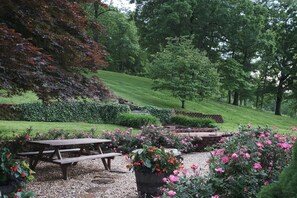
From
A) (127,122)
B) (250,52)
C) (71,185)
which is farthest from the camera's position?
(250,52)

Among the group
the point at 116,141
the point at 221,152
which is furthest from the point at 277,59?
the point at 221,152

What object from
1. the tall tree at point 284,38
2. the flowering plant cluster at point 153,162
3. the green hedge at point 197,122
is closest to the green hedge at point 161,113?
the green hedge at point 197,122

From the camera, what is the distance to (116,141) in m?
9.52

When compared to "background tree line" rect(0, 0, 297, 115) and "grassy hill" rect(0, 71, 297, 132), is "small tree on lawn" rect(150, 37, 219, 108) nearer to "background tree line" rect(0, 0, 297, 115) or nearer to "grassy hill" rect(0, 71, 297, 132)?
"background tree line" rect(0, 0, 297, 115)

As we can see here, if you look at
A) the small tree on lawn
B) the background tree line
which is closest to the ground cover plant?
the background tree line

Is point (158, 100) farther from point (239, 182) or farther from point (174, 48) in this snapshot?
point (239, 182)

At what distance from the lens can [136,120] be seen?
14609mm

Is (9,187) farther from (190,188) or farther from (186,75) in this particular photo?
(186,75)

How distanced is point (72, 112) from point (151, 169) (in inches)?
431

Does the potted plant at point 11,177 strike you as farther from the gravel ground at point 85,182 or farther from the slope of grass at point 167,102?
the slope of grass at point 167,102

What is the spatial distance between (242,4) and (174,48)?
9.20 meters

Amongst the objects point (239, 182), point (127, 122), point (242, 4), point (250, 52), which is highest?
point (242, 4)

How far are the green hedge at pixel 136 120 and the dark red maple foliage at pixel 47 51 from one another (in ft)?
25.0

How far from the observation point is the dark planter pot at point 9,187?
4.19 m
